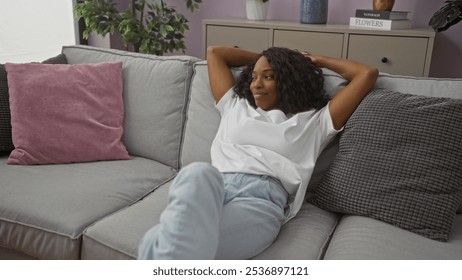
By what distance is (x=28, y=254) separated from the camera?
1.40 metres

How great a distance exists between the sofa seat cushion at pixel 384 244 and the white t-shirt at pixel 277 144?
0.60 feet

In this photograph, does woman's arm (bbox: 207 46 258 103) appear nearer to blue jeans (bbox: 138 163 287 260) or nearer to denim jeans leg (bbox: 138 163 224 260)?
blue jeans (bbox: 138 163 287 260)

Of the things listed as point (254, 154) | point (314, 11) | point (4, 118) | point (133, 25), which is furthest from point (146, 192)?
point (314, 11)

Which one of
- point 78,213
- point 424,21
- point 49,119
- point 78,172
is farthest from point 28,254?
point 424,21

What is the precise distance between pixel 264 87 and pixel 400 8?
1.68m

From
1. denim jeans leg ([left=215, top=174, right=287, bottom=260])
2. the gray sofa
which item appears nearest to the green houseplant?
the gray sofa

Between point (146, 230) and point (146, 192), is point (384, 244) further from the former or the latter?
point (146, 192)

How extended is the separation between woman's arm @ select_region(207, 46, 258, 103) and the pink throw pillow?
0.41m

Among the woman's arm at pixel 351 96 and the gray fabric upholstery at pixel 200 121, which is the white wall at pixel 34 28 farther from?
the woman's arm at pixel 351 96

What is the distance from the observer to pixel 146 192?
5.21ft

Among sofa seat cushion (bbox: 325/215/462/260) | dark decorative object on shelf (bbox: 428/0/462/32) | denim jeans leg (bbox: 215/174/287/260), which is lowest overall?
sofa seat cushion (bbox: 325/215/462/260)

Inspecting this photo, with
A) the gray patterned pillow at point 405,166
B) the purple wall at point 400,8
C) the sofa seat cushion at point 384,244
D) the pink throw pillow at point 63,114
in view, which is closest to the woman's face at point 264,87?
the gray patterned pillow at point 405,166

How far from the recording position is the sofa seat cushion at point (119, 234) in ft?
4.05

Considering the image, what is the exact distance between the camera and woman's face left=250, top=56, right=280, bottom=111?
1.52 m
